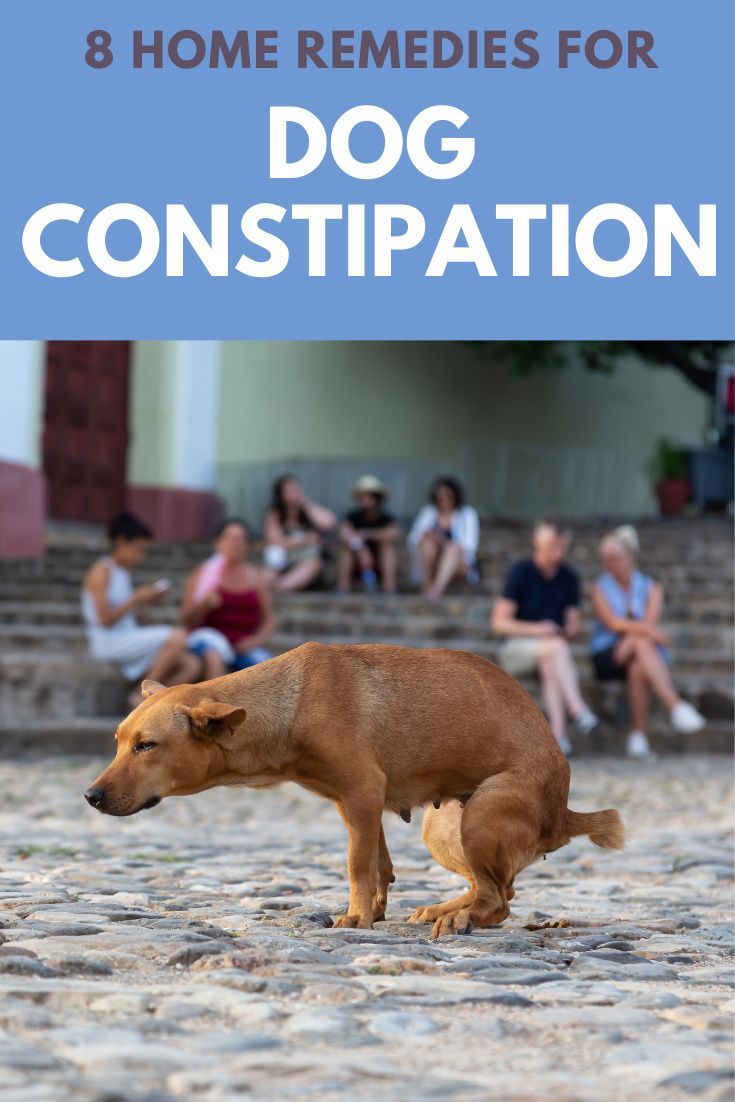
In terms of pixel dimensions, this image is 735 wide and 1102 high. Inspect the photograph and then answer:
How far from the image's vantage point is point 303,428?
82.5 ft

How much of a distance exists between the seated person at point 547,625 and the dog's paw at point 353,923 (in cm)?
766

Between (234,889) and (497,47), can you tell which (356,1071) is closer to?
(234,889)

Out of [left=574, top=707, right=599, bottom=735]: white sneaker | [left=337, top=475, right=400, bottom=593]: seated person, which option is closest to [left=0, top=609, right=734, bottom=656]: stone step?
[left=337, top=475, right=400, bottom=593]: seated person

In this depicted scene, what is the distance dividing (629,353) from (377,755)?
23.0m

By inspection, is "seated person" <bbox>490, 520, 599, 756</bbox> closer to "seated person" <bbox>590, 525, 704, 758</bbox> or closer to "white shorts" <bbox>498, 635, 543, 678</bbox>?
"white shorts" <bbox>498, 635, 543, 678</bbox>

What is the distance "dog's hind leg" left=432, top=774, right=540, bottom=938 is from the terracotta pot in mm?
24263

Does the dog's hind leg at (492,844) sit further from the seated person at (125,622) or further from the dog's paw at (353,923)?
the seated person at (125,622)

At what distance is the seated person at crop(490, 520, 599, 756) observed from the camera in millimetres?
12617

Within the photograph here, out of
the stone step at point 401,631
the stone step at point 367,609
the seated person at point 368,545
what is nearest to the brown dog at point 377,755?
the stone step at point 401,631

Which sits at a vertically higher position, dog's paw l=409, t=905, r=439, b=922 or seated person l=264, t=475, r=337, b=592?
seated person l=264, t=475, r=337, b=592

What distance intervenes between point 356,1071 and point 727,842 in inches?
203

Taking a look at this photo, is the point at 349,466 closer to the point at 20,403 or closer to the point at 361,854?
the point at 20,403

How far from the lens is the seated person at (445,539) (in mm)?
16625

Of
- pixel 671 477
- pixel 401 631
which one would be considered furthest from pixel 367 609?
Answer: pixel 671 477
